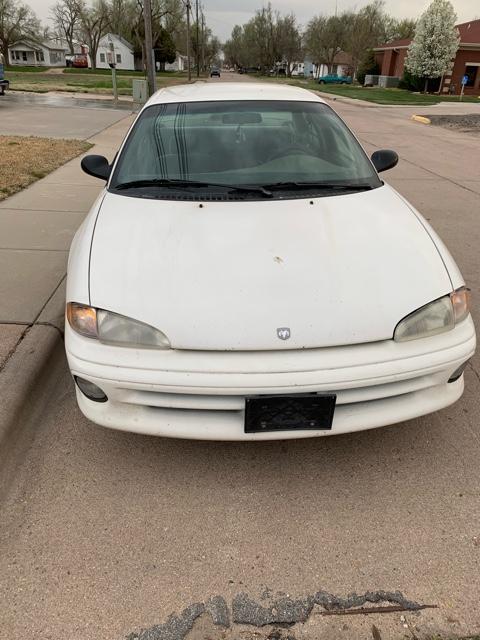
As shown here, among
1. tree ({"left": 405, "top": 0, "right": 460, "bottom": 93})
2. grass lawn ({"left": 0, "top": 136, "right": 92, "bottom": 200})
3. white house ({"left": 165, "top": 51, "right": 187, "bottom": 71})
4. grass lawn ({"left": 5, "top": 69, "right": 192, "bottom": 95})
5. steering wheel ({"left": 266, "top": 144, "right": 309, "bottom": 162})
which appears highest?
tree ({"left": 405, "top": 0, "right": 460, "bottom": 93})

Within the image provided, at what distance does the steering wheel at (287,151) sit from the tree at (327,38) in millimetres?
66859

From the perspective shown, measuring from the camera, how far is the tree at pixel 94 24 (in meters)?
71.7

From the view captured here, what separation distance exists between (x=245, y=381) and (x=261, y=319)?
0.86 ft

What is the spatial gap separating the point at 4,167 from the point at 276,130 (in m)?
5.79

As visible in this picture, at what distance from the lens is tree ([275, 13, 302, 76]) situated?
8575 centimetres

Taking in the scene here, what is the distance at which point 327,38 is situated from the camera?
63.0 meters

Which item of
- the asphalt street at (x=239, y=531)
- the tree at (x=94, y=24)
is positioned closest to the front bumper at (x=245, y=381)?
the asphalt street at (x=239, y=531)

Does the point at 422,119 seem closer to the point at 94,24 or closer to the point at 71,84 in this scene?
the point at 71,84

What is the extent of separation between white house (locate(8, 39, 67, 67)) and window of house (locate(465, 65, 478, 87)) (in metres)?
74.7

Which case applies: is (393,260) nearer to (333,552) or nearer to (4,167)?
(333,552)

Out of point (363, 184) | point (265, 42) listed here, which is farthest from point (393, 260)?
point (265, 42)

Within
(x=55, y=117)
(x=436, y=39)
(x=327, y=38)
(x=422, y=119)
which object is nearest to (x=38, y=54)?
(x=327, y=38)

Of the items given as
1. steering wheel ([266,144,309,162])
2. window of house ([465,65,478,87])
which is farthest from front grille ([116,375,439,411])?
window of house ([465,65,478,87])

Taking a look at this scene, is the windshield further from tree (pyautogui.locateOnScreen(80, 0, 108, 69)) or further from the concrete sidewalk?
tree (pyautogui.locateOnScreen(80, 0, 108, 69))
